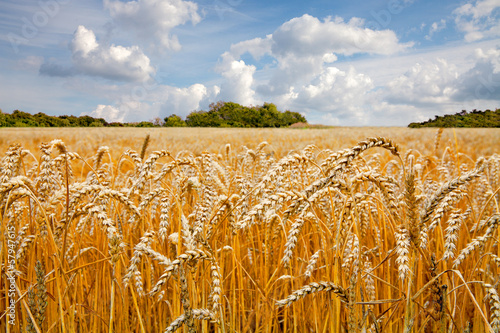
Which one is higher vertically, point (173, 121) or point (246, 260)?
point (173, 121)

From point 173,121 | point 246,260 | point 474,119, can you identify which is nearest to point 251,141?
point 246,260

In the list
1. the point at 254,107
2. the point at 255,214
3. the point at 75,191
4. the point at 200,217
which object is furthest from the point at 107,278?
the point at 254,107

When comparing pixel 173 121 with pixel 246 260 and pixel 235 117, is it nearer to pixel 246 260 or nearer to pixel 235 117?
pixel 235 117

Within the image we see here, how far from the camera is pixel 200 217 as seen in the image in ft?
4.55

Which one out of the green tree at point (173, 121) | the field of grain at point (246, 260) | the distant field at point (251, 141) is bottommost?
the field of grain at point (246, 260)

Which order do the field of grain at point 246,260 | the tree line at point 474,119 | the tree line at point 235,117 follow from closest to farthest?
the field of grain at point 246,260 → the tree line at point 474,119 → the tree line at point 235,117

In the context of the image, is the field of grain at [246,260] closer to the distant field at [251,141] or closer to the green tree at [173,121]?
the distant field at [251,141]

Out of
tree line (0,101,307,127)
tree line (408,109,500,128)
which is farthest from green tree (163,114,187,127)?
tree line (408,109,500,128)

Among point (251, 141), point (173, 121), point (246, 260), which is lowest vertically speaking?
point (246, 260)

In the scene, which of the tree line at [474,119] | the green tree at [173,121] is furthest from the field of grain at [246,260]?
the green tree at [173,121]

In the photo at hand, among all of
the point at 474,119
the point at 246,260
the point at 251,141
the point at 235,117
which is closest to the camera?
the point at 246,260

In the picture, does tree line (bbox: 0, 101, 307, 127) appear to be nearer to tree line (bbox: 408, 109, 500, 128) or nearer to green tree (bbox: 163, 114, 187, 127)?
green tree (bbox: 163, 114, 187, 127)

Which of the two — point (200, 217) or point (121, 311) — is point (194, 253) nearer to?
point (200, 217)

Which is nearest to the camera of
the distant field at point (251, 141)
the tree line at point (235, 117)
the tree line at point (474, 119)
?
the distant field at point (251, 141)
